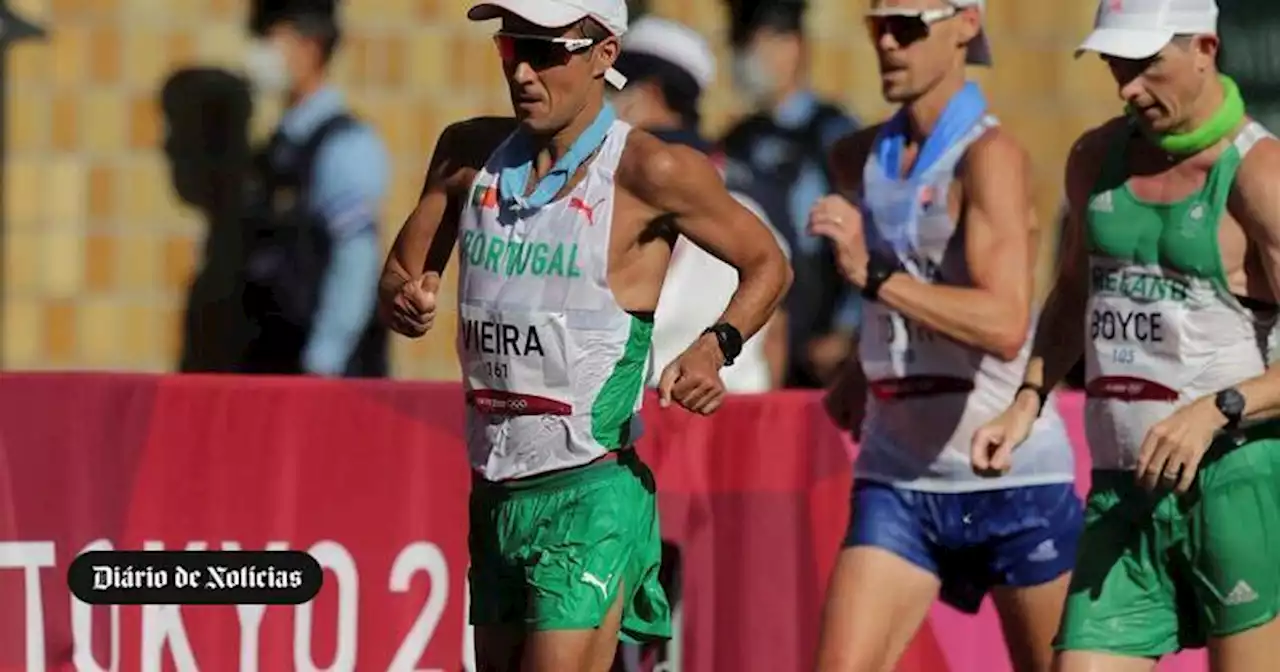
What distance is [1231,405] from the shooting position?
721 cm

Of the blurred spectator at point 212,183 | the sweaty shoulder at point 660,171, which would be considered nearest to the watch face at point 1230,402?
the sweaty shoulder at point 660,171

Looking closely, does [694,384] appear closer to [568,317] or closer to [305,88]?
[568,317]

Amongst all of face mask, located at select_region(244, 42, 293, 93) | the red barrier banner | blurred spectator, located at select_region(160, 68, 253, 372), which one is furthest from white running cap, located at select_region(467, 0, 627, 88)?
blurred spectator, located at select_region(160, 68, 253, 372)

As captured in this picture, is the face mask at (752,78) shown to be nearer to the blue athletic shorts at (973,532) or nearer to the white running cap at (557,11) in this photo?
the blue athletic shorts at (973,532)

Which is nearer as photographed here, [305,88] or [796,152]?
[305,88]

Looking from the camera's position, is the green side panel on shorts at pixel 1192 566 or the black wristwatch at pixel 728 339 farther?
the green side panel on shorts at pixel 1192 566

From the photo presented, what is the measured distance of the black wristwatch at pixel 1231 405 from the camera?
720cm

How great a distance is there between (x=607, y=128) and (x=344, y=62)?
15.5 feet

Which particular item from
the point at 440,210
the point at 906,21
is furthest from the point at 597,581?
the point at 906,21

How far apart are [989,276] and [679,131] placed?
1.81 meters

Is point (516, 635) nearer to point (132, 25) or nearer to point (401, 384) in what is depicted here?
point (401, 384)

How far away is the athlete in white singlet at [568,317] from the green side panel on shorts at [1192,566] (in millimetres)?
1066

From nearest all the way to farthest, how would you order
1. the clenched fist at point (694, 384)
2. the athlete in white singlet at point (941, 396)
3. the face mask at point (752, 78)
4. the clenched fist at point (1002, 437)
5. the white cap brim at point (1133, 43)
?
the clenched fist at point (694, 384) → the white cap brim at point (1133, 43) → the clenched fist at point (1002, 437) → the athlete in white singlet at point (941, 396) → the face mask at point (752, 78)

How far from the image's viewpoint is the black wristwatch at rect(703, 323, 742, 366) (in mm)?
6971
